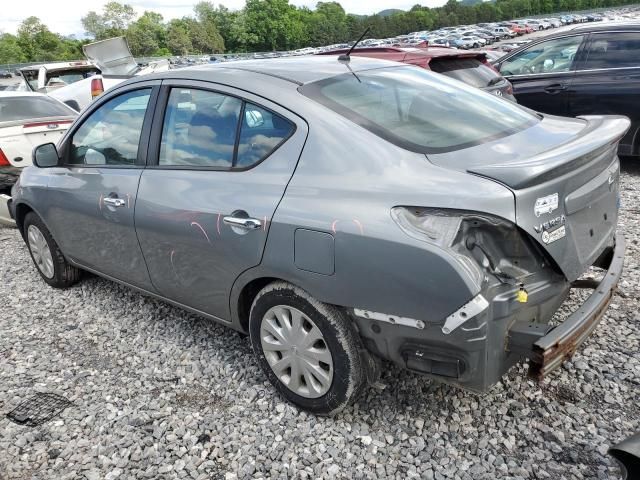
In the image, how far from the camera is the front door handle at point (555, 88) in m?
6.73

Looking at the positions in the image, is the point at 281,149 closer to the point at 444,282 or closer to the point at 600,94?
the point at 444,282

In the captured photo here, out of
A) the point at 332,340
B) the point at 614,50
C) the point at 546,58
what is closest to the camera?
the point at 332,340

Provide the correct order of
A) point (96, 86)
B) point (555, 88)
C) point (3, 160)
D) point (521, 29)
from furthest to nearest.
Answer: point (521, 29), point (96, 86), point (555, 88), point (3, 160)

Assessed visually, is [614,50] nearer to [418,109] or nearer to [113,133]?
[418,109]

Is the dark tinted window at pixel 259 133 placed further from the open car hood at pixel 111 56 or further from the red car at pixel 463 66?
the open car hood at pixel 111 56

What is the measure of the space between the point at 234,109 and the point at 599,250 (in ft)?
6.37

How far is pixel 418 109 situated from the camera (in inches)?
107

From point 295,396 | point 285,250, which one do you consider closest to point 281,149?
point 285,250

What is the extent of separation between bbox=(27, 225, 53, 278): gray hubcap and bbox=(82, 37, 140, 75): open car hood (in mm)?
10164

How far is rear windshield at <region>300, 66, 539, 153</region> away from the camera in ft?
8.07

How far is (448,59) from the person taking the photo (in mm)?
6340

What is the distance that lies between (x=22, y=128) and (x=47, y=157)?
120 inches

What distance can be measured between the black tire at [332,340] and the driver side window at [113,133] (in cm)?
139

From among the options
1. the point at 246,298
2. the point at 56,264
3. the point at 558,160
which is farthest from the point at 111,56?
the point at 558,160
